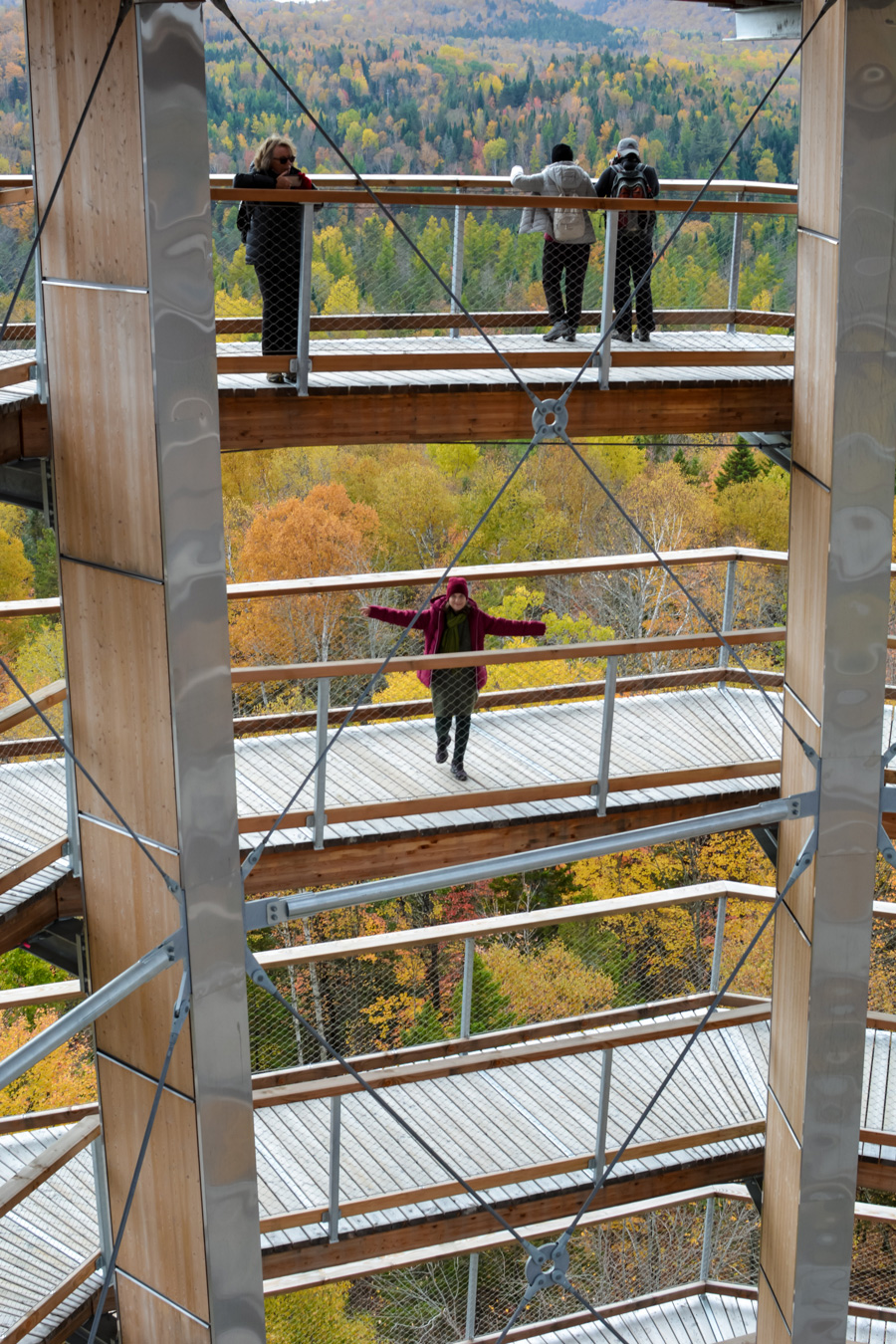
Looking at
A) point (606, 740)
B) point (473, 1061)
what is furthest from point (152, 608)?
point (473, 1061)

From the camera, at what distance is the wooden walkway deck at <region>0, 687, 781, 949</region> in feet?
17.5

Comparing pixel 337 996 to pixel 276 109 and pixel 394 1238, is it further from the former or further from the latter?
pixel 276 109

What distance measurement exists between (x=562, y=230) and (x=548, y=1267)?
13.0 feet

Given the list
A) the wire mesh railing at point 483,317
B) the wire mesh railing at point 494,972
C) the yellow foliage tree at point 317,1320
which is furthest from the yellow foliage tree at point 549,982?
the wire mesh railing at point 483,317

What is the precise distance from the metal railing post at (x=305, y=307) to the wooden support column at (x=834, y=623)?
163 centimetres

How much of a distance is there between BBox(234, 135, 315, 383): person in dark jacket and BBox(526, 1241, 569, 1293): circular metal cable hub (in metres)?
3.24

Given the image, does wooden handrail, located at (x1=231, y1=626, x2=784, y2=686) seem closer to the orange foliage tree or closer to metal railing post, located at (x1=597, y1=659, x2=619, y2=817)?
metal railing post, located at (x1=597, y1=659, x2=619, y2=817)

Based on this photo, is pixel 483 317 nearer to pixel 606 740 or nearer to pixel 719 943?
pixel 606 740

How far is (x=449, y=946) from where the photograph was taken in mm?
18578

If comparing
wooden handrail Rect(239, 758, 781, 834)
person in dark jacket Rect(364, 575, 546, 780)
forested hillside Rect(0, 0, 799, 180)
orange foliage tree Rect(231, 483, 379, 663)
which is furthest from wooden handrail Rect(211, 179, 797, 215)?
forested hillside Rect(0, 0, 799, 180)

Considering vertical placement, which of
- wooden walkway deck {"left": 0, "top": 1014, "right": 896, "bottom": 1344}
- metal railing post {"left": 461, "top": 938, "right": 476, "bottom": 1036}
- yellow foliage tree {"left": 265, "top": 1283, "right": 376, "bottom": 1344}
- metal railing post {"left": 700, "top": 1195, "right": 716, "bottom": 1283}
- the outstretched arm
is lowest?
yellow foliage tree {"left": 265, "top": 1283, "right": 376, "bottom": 1344}

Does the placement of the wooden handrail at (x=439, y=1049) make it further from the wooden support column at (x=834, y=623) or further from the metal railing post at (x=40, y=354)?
the metal railing post at (x=40, y=354)

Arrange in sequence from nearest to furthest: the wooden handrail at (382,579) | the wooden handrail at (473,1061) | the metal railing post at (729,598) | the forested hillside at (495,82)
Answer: the wooden handrail at (473,1061)
the wooden handrail at (382,579)
the metal railing post at (729,598)
the forested hillside at (495,82)

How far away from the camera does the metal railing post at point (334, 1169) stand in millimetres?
5152
